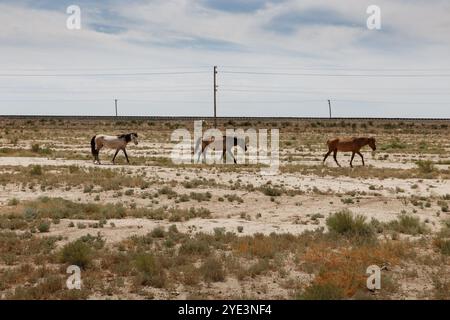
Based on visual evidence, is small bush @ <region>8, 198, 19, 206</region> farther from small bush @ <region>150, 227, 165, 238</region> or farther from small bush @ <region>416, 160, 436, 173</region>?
small bush @ <region>416, 160, 436, 173</region>

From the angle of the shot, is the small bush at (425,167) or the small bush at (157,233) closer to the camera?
the small bush at (157,233)

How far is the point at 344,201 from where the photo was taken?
1811 centimetres

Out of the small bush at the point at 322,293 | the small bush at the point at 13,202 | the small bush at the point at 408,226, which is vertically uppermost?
the small bush at the point at 13,202

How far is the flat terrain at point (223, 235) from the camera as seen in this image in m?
9.48

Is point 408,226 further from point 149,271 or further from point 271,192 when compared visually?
point 149,271

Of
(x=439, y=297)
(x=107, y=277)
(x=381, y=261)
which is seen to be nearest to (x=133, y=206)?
(x=107, y=277)

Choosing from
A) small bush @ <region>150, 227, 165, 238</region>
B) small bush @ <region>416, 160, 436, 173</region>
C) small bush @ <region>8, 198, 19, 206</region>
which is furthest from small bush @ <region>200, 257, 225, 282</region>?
small bush @ <region>416, 160, 436, 173</region>

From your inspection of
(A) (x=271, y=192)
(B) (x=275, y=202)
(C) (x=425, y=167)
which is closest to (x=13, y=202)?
(B) (x=275, y=202)


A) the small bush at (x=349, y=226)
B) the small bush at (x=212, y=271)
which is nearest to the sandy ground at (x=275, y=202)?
the small bush at (x=349, y=226)

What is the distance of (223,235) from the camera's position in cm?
1276

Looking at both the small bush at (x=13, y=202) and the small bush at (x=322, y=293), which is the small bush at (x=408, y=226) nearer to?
the small bush at (x=322, y=293)

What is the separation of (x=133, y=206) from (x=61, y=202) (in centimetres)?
220

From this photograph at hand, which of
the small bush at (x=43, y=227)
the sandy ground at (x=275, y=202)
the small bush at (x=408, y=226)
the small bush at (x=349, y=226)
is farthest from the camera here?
the sandy ground at (x=275, y=202)
